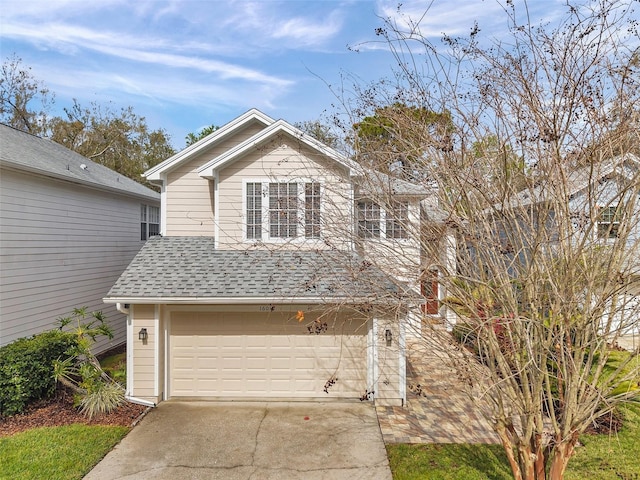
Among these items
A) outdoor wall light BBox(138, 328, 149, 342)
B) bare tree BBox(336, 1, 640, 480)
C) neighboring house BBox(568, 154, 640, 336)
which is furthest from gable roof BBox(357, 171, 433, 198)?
outdoor wall light BBox(138, 328, 149, 342)

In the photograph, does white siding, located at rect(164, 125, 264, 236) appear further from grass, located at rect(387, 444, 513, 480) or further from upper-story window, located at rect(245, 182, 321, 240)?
grass, located at rect(387, 444, 513, 480)

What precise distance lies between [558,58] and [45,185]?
12.0 metres

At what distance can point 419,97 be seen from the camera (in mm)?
5211

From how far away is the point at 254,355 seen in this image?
9352mm

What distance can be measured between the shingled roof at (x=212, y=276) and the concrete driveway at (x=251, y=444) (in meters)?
2.47

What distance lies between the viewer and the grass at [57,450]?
20.0ft

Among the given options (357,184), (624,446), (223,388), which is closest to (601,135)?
(357,184)

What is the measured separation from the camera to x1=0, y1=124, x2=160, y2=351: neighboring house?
951cm

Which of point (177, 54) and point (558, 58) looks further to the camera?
point (177, 54)

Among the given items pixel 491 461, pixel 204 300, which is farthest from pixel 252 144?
pixel 491 461

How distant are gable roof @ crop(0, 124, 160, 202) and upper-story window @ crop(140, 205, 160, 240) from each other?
3.13ft

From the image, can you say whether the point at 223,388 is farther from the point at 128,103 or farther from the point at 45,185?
the point at 128,103

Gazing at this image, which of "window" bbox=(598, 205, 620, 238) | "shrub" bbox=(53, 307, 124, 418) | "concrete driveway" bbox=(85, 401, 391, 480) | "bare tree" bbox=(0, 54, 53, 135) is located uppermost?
"bare tree" bbox=(0, 54, 53, 135)

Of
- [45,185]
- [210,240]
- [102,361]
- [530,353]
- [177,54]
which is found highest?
[177,54]
